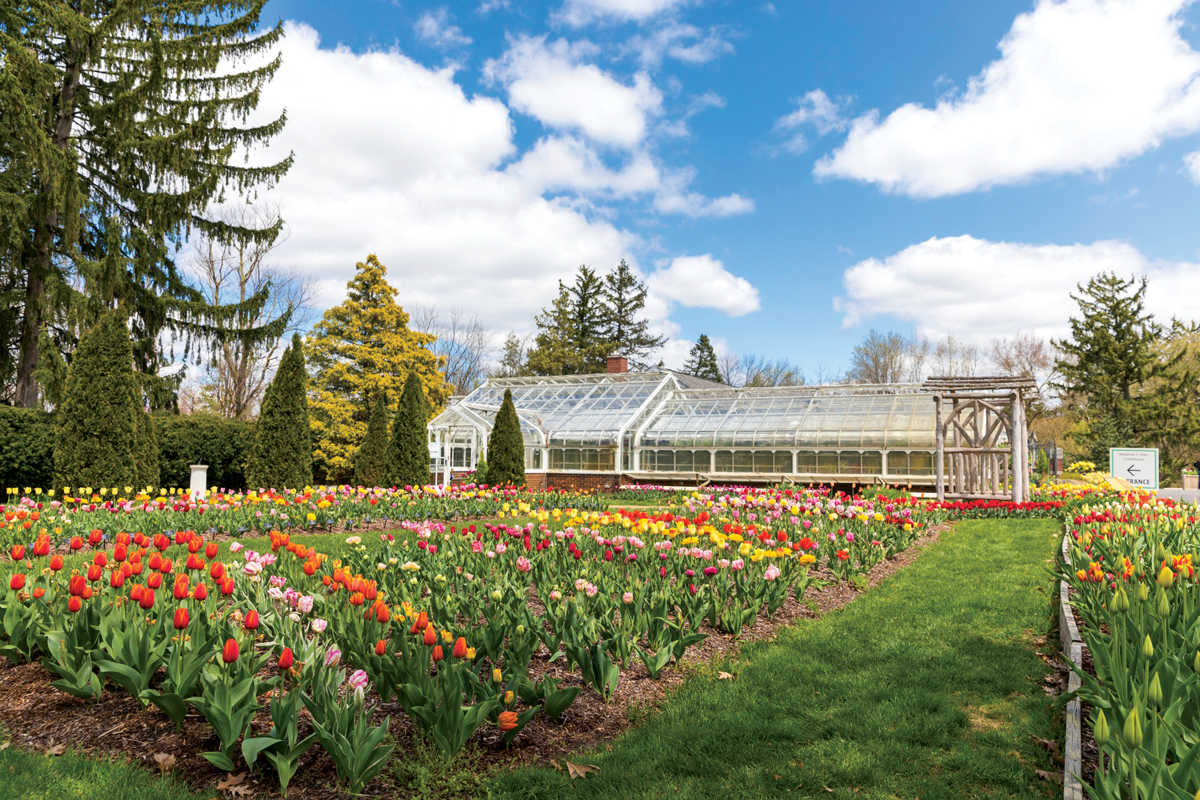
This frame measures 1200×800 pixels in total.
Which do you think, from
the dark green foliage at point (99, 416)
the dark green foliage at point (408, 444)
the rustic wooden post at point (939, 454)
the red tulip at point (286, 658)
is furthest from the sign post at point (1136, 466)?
the dark green foliage at point (99, 416)

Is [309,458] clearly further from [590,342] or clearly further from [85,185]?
[590,342]

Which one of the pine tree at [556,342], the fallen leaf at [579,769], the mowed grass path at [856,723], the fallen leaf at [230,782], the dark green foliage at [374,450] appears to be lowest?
the mowed grass path at [856,723]

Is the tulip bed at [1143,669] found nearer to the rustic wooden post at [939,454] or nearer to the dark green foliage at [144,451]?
the rustic wooden post at [939,454]

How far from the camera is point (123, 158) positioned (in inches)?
613

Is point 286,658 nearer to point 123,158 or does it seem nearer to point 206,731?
point 206,731

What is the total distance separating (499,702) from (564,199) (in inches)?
717

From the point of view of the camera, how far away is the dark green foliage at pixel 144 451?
1148 centimetres

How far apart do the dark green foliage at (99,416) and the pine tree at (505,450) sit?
7798mm

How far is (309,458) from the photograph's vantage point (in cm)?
1382

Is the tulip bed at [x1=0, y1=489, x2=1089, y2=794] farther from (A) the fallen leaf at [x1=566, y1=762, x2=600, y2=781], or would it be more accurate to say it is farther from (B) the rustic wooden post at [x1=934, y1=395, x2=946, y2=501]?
(B) the rustic wooden post at [x1=934, y1=395, x2=946, y2=501]

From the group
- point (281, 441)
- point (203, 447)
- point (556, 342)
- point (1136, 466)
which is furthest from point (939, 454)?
point (556, 342)

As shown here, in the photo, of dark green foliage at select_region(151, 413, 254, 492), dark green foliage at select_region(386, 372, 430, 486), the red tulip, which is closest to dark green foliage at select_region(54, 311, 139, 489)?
dark green foliage at select_region(151, 413, 254, 492)

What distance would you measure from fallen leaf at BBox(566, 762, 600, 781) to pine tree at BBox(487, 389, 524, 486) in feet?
46.8

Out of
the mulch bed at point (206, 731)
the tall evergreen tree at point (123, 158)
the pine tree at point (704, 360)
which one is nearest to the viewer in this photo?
the mulch bed at point (206, 731)
